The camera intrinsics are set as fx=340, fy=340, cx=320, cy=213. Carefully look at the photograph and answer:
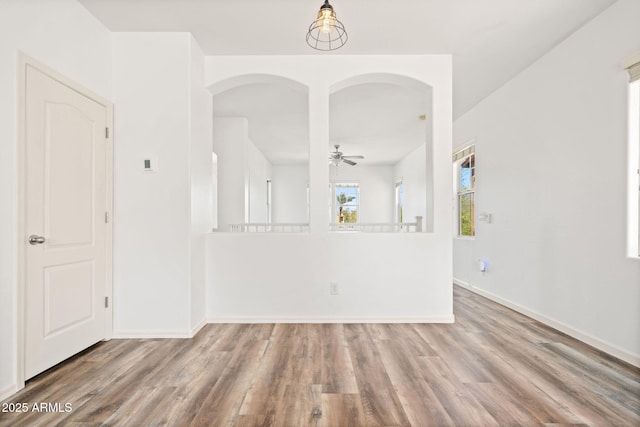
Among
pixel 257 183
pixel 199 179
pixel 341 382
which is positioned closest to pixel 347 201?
pixel 257 183

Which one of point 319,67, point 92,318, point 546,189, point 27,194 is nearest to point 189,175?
point 27,194

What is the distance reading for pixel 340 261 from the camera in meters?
3.50

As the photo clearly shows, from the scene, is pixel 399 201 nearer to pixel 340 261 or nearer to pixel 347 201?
pixel 347 201

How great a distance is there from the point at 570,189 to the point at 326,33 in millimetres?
2632

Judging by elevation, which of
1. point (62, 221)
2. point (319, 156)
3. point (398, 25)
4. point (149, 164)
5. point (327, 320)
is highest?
point (398, 25)

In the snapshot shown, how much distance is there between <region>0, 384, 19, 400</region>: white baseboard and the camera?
1.98 m

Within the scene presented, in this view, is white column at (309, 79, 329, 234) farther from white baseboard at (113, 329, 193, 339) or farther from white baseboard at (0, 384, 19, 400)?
white baseboard at (0, 384, 19, 400)

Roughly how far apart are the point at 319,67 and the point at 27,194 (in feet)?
8.86

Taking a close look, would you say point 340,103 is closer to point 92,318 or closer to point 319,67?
point 319,67

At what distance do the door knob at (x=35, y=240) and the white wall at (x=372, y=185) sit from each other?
8415mm

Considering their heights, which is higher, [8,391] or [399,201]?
[399,201]

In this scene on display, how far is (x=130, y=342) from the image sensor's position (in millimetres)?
2949

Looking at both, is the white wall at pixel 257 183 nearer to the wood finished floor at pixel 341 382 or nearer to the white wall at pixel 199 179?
the white wall at pixel 199 179

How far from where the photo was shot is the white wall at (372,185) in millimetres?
10305
